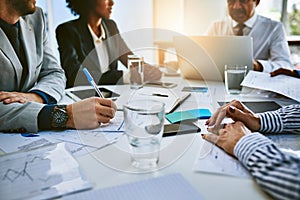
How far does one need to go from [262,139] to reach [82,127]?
52 cm

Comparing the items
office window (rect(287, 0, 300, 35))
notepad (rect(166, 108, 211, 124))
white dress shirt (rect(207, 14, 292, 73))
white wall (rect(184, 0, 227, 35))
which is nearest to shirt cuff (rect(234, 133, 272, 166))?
notepad (rect(166, 108, 211, 124))

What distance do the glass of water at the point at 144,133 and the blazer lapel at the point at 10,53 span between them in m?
0.67

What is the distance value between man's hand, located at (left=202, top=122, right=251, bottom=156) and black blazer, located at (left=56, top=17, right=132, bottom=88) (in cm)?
90

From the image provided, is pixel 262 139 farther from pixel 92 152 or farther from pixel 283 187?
pixel 92 152

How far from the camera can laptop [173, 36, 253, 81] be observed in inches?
60.7

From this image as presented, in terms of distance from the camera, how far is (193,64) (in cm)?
166

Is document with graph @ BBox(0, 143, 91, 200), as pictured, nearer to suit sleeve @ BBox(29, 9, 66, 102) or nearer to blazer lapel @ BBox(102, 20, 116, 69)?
suit sleeve @ BBox(29, 9, 66, 102)

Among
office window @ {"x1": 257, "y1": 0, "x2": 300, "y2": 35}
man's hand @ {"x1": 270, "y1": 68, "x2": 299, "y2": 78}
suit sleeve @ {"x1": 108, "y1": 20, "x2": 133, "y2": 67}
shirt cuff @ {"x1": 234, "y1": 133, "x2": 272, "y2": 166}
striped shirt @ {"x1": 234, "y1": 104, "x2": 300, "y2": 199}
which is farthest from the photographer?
office window @ {"x1": 257, "y1": 0, "x2": 300, "y2": 35}

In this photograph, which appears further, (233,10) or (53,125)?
(233,10)

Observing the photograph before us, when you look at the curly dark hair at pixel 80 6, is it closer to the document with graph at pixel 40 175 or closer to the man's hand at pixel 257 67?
the man's hand at pixel 257 67

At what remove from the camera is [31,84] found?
132 centimetres

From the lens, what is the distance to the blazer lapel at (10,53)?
116cm

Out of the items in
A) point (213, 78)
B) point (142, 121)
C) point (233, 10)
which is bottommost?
point (213, 78)

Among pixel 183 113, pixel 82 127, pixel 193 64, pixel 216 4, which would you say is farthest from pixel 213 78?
pixel 216 4
